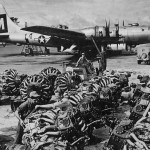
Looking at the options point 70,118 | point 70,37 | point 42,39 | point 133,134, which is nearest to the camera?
point 133,134

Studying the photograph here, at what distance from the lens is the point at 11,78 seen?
46.1ft

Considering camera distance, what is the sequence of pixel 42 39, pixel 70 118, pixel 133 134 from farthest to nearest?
pixel 42 39
pixel 70 118
pixel 133 134

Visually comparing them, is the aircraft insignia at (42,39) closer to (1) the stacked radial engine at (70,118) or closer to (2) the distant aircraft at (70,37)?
(2) the distant aircraft at (70,37)

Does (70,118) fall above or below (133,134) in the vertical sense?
above

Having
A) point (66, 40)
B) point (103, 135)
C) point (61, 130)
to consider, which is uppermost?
point (66, 40)

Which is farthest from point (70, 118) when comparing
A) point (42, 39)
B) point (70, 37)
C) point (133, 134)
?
point (42, 39)

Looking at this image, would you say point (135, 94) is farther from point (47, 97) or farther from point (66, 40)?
point (66, 40)

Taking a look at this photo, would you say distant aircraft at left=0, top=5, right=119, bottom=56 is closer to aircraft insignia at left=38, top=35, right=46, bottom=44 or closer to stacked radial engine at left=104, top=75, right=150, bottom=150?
aircraft insignia at left=38, top=35, right=46, bottom=44


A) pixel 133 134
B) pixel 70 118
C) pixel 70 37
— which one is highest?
pixel 70 37

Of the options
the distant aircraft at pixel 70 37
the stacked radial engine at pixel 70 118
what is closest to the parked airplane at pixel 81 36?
the distant aircraft at pixel 70 37

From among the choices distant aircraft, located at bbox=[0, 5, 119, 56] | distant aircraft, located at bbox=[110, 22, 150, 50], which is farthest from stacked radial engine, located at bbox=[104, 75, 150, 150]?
distant aircraft, located at bbox=[110, 22, 150, 50]

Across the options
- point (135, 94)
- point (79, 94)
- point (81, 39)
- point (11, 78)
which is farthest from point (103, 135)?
point (81, 39)

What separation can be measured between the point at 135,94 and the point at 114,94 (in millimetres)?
1164

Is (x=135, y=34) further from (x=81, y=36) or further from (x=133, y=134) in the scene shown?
(x=133, y=134)
